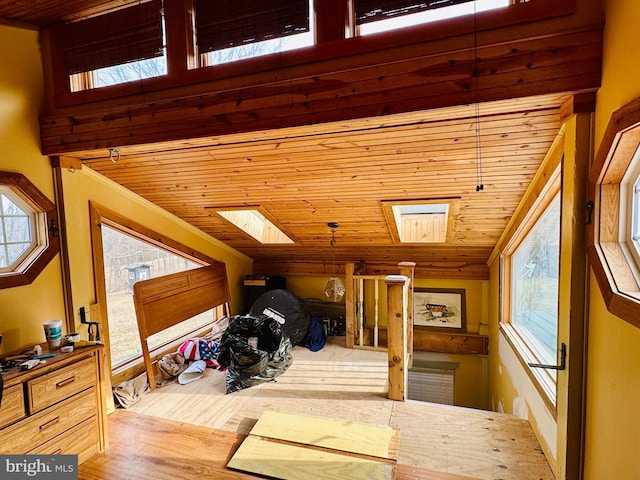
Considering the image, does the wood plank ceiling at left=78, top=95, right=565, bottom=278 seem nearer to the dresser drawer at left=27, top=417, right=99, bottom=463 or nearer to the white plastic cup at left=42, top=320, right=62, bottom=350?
the white plastic cup at left=42, top=320, right=62, bottom=350

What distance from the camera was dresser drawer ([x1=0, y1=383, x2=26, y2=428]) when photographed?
5.55 feet

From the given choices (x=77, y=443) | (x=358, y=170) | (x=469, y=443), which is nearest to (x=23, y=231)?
(x=77, y=443)

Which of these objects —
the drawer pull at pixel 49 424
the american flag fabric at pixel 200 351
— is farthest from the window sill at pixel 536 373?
the american flag fabric at pixel 200 351

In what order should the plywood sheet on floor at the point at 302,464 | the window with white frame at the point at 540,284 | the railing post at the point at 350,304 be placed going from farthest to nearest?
the railing post at the point at 350,304 → the window with white frame at the point at 540,284 → the plywood sheet on floor at the point at 302,464

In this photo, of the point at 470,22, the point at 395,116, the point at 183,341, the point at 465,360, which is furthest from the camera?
the point at 465,360

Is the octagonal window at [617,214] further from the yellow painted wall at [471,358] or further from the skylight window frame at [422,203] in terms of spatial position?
the yellow painted wall at [471,358]

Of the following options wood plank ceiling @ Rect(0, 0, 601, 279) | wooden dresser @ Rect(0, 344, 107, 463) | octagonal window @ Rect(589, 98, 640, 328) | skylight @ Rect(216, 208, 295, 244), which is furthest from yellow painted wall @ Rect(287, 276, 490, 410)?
wooden dresser @ Rect(0, 344, 107, 463)

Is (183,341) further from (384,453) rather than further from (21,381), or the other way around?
(384,453)

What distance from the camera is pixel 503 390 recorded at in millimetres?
3441

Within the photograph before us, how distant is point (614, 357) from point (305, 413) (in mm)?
2075

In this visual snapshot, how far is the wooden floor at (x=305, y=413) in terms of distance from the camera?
6.60 feet

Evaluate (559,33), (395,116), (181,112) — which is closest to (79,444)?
(181,112)

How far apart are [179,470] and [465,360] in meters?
3.85

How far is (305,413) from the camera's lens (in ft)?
8.50
